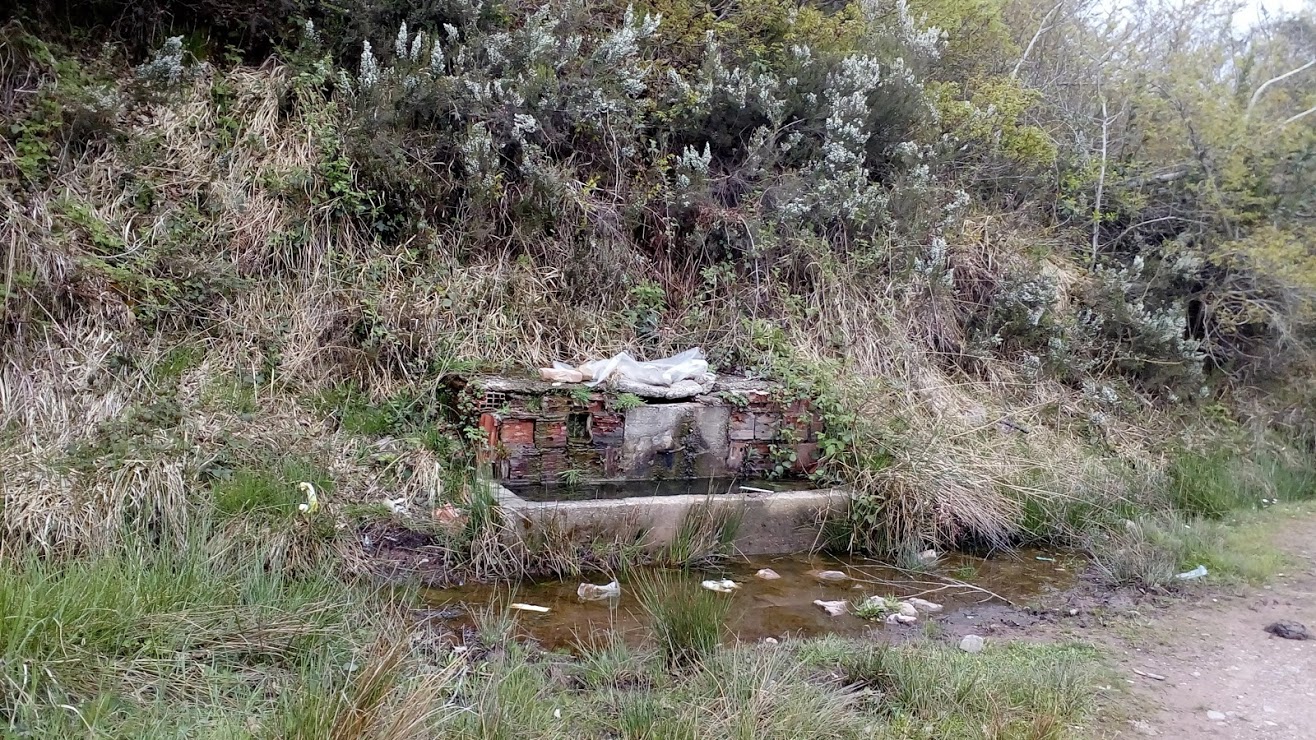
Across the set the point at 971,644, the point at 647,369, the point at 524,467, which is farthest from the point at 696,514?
the point at 971,644

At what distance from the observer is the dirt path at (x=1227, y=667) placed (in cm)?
327

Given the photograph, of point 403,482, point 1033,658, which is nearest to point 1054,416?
point 1033,658

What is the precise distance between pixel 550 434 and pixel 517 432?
21 cm

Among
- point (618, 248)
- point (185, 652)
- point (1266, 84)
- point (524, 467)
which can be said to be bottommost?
point (185, 652)

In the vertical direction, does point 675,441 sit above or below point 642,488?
above

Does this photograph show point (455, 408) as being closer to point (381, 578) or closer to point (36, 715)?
point (381, 578)

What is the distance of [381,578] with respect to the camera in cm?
426

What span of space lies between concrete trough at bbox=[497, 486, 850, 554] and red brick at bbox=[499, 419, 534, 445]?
1.58 feet

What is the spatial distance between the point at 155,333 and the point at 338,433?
50.1 inches

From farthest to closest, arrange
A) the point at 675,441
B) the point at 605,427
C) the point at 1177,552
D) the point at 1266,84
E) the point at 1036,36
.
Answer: the point at 1036,36 → the point at 1266,84 → the point at 675,441 → the point at 605,427 → the point at 1177,552

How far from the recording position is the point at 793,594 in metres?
4.83

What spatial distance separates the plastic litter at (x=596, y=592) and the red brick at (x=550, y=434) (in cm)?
122

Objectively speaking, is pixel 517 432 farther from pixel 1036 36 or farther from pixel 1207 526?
pixel 1036 36

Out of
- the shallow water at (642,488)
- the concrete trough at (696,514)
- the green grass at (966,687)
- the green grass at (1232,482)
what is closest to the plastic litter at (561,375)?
the shallow water at (642,488)
